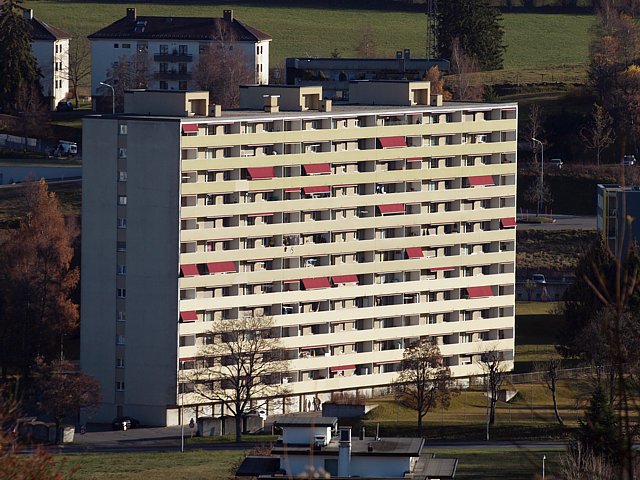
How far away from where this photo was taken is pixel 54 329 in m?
101

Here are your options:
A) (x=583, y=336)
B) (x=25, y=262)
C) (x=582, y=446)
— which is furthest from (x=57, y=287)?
(x=582, y=446)

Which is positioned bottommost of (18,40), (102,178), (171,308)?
(171,308)

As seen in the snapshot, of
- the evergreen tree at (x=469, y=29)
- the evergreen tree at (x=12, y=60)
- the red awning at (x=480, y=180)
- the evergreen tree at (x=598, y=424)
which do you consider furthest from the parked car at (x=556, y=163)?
the evergreen tree at (x=598, y=424)

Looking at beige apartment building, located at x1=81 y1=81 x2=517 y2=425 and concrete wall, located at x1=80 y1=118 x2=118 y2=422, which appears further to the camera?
concrete wall, located at x1=80 y1=118 x2=118 y2=422

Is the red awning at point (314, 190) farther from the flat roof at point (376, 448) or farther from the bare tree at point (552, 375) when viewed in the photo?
the flat roof at point (376, 448)

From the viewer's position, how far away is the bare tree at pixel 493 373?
89.6 metres

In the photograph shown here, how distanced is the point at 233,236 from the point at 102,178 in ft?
25.6

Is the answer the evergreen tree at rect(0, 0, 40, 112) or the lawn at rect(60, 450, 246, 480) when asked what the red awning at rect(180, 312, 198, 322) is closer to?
the lawn at rect(60, 450, 246, 480)

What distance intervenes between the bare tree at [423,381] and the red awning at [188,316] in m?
11.5

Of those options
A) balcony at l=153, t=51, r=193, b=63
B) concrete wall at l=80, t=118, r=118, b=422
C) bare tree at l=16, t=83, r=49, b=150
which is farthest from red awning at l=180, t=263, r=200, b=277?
balcony at l=153, t=51, r=193, b=63

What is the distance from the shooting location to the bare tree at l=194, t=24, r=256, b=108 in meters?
156

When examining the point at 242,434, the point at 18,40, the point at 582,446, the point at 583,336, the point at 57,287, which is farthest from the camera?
the point at 18,40

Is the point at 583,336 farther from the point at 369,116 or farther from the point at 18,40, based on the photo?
the point at 18,40

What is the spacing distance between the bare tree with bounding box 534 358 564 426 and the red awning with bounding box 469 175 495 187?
11333 mm
